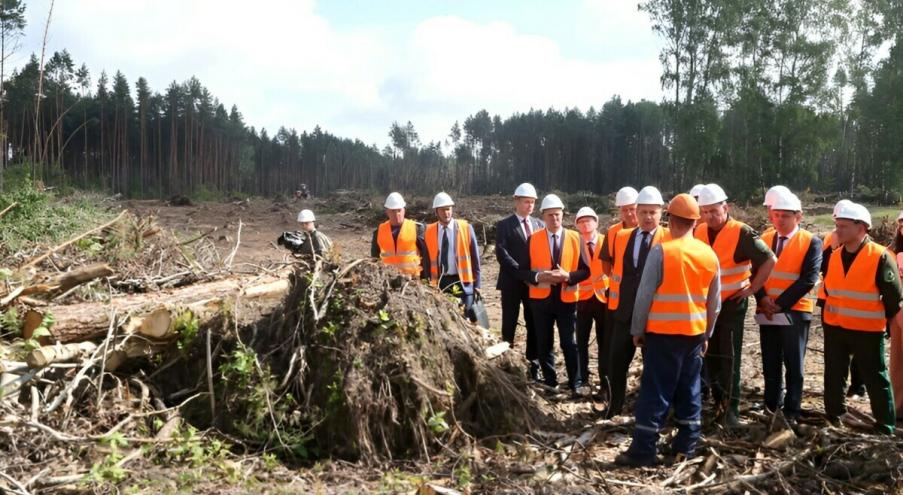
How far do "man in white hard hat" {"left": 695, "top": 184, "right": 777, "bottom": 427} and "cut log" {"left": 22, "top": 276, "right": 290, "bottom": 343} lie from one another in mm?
3578

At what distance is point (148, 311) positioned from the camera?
5.39 meters

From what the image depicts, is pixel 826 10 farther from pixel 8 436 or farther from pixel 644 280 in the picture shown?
pixel 8 436

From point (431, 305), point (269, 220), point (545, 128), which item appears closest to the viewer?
point (431, 305)

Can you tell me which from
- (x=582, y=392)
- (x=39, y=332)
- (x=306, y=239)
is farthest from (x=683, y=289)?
(x=306, y=239)

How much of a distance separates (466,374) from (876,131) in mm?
36317

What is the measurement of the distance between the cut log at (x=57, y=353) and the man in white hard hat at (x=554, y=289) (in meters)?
3.68

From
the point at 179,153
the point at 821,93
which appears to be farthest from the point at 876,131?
the point at 179,153

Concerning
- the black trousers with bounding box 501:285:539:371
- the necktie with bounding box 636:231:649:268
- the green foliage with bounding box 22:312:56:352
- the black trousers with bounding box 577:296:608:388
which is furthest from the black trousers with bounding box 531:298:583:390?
the green foliage with bounding box 22:312:56:352

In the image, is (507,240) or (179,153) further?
(179,153)

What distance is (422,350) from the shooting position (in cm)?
499

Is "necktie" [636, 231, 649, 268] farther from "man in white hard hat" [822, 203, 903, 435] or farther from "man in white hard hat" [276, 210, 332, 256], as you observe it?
"man in white hard hat" [276, 210, 332, 256]

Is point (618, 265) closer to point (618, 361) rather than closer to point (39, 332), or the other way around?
point (618, 361)

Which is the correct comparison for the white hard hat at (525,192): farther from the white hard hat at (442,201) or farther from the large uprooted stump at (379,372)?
the large uprooted stump at (379,372)

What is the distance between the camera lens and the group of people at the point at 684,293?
4.55 m
